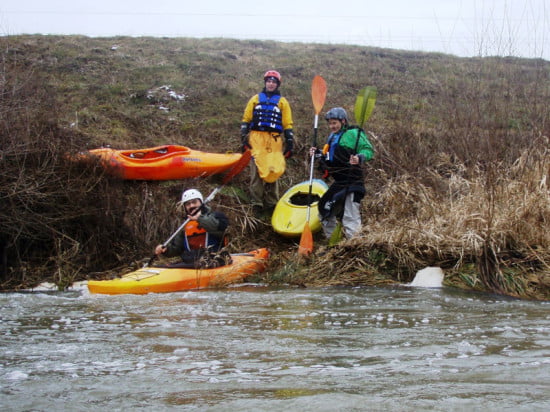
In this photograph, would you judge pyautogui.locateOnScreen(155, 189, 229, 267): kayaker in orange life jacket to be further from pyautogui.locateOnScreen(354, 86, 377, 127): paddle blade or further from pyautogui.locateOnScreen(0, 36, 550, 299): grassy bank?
pyautogui.locateOnScreen(354, 86, 377, 127): paddle blade

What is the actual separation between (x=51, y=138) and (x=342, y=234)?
3.40m

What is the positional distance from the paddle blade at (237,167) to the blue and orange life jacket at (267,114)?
0.55 m

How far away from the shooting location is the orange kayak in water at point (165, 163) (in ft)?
26.5

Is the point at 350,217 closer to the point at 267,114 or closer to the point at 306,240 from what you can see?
the point at 306,240

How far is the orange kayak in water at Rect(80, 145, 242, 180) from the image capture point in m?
8.09

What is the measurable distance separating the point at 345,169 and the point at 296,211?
1.03 metres

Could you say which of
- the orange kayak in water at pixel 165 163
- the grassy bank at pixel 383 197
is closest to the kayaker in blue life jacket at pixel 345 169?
the grassy bank at pixel 383 197

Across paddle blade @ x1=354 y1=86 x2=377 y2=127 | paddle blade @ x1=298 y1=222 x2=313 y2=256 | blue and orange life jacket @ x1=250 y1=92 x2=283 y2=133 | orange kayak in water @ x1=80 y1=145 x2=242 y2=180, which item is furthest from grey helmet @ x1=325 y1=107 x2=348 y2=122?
orange kayak in water @ x1=80 y1=145 x2=242 y2=180

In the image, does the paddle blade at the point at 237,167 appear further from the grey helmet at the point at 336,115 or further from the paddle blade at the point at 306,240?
the grey helmet at the point at 336,115

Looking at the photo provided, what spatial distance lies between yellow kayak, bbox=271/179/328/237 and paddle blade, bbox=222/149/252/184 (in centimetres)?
74

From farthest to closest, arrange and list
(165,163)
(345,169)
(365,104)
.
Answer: (165,163), (365,104), (345,169)

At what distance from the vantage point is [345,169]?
23.1ft

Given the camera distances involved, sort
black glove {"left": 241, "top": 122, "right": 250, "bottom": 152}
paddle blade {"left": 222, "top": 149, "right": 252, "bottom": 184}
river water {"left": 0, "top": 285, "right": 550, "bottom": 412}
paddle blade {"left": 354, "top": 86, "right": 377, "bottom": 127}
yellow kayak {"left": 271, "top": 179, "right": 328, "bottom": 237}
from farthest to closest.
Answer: paddle blade {"left": 222, "top": 149, "right": 252, "bottom": 184} < black glove {"left": 241, "top": 122, "right": 250, "bottom": 152} < yellow kayak {"left": 271, "top": 179, "right": 328, "bottom": 237} < paddle blade {"left": 354, "top": 86, "right": 377, "bottom": 127} < river water {"left": 0, "top": 285, "right": 550, "bottom": 412}

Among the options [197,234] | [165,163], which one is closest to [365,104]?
[197,234]
